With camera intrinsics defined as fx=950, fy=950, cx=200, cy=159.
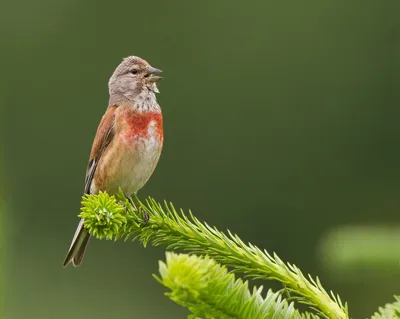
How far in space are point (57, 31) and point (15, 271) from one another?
22.6 ft

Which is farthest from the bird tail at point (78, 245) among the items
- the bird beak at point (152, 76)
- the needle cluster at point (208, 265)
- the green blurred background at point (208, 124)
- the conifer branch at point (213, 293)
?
the green blurred background at point (208, 124)

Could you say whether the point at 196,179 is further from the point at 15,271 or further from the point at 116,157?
the point at 116,157

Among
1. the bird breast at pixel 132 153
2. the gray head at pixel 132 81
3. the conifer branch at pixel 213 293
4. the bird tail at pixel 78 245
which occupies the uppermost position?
the gray head at pixel 132 81

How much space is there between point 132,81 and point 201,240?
208 cm

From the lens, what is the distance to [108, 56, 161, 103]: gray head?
423 centimetres

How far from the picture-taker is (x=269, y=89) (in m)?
15.1

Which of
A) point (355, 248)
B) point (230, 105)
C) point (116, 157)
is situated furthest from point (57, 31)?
point (355, 248)

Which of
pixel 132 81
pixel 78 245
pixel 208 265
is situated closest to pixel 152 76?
pixel 132 81

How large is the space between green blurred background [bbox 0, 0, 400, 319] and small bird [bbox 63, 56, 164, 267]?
5.30 m

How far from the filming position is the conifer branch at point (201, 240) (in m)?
2.01

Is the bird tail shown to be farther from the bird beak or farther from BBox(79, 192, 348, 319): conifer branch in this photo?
the bird beak

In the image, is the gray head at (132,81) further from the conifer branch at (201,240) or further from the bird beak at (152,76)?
the conifer branch at (201,240)

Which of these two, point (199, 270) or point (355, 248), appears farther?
point (355, 248)

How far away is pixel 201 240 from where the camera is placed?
2.30 meters
